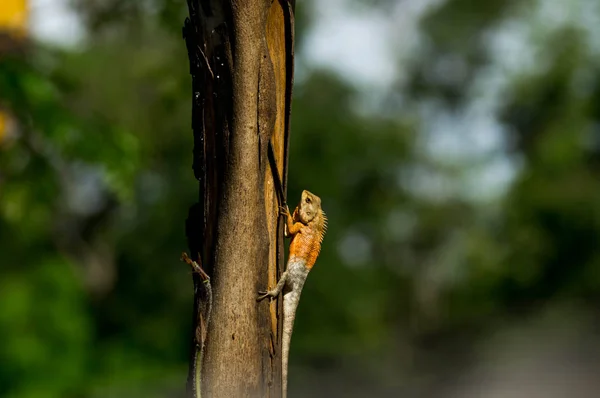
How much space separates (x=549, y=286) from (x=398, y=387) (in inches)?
179

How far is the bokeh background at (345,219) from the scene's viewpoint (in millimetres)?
6289

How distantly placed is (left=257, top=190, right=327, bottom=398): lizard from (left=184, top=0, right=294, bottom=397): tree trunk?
0.48ft

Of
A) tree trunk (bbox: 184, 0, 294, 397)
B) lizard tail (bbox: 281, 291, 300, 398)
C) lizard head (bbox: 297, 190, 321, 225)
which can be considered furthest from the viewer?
lizard head (bbox: 297, 190, 321, 225)

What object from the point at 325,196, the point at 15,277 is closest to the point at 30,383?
the point at 15,277

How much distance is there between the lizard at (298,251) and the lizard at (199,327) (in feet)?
0.81

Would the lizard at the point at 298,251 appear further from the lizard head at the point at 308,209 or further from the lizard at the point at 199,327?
the lizard at the point at 199,327

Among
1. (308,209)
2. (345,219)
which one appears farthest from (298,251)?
(345,219)

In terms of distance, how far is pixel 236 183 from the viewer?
2105 millimetres

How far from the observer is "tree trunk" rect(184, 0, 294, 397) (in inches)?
81.4

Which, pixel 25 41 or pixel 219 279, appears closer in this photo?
pixel 219 279

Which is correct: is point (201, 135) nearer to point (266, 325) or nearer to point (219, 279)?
point (219, 279)

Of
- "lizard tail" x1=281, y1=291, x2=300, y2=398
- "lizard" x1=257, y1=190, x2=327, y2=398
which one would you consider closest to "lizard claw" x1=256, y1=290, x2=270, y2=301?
"lizard" x1=257, y1=190, x2=327, y2=398

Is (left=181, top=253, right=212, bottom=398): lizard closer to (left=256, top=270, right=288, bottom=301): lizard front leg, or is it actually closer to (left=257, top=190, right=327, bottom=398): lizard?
(left=256, top=270, right=288, bottom=301): lizard front leg

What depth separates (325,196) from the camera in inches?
646
